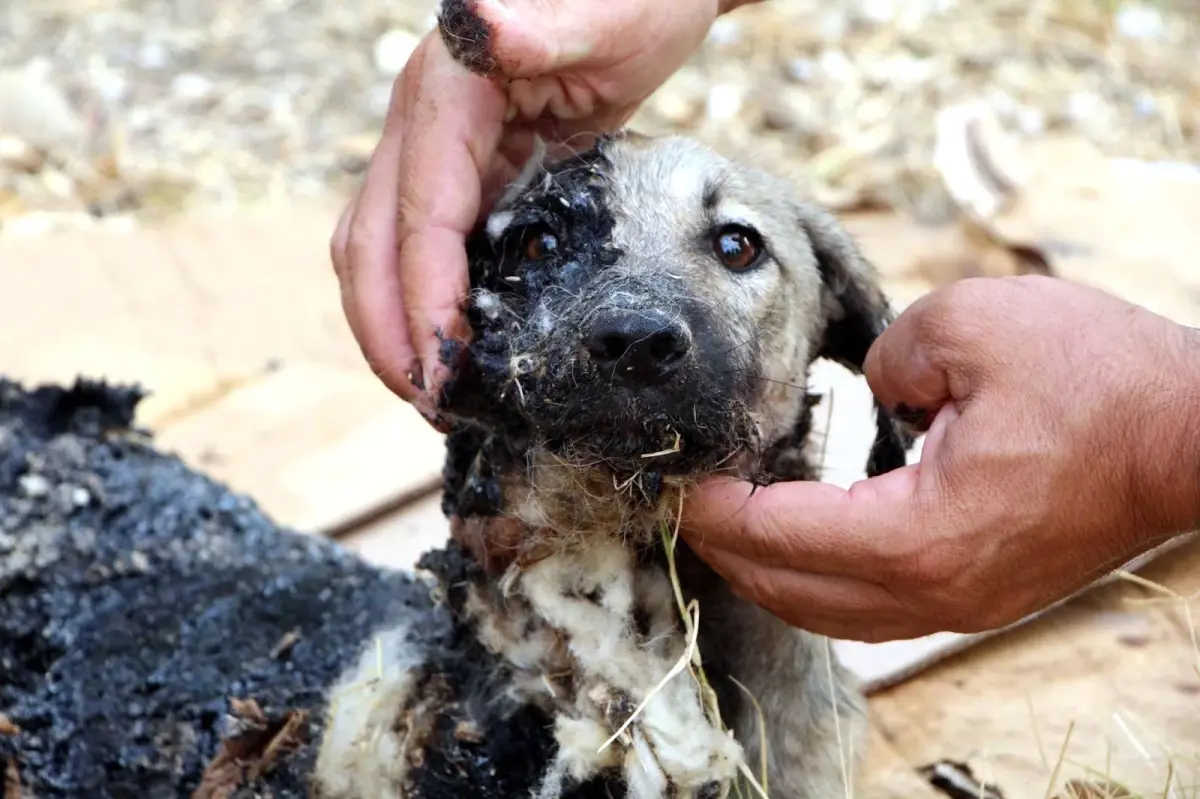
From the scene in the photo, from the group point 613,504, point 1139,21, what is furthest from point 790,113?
point 613,504

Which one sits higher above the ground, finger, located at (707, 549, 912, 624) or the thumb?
the thumb

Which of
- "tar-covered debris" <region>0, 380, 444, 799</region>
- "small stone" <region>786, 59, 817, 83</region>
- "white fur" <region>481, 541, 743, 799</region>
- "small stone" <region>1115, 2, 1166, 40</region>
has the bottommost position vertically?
"small stone" <region>786, 59, 817, 83</region>

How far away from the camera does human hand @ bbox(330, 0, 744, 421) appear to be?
224cm

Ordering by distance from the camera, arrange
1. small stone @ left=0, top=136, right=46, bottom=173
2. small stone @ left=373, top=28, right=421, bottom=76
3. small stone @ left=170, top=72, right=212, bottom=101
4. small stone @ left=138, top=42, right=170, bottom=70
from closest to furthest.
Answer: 1. small stone @ left=0, top=136, right=46, bottom=173
2. small stone @ left=170, top=72, right=212, bottom=101
3. small stone @ left=138, top=42, right=170, bottom=70
4. small stone @ left=373, top=28, right=421, bottom=76

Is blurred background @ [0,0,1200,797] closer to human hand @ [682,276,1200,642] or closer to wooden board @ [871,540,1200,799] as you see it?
wooden board @ [871,540,1200,799]

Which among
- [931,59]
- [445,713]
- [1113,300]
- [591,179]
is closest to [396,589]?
[445,713]

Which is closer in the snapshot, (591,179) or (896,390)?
(896,390)

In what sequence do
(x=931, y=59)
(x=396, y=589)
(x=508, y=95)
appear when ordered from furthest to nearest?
(x=931, y=59), (x=396, y=589), (x=508, y=95)

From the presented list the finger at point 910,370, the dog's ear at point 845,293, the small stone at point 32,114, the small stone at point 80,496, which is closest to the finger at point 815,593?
the finger at point 910,370

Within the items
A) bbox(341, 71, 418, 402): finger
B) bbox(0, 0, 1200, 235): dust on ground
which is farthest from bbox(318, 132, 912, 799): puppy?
bbox(0, 0, 1200, 235): dust on ground

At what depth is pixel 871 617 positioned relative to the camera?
2102 mm

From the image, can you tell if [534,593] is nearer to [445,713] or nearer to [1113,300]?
[445,713]

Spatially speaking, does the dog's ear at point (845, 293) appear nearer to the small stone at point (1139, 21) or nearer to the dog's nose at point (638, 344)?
the dog's nose at point (638, 344)

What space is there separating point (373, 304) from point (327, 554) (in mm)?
967
